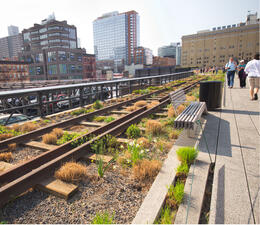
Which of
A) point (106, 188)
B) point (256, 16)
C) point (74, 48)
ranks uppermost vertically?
point (256, 16)

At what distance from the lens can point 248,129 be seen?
5199mm

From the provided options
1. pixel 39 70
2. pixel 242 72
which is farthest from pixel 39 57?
pixel 242 72

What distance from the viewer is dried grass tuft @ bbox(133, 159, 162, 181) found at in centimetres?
307

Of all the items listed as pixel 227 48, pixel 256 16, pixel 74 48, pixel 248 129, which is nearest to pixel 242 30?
pixel 227 48

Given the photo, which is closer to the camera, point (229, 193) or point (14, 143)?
point (229, 193)

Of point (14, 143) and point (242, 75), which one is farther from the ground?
point (242, 75)

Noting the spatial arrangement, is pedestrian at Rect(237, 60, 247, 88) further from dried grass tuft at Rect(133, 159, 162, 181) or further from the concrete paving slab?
dried grass tuft at Rect(133, 159, 162, 181)

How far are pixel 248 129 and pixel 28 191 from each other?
A: 5185mm

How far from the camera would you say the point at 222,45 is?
132500 mm

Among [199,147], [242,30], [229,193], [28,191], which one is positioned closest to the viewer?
[229,193]

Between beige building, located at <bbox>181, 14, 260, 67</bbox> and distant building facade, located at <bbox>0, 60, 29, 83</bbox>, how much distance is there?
105056 mm

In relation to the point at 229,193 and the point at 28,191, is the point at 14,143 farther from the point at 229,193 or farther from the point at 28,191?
the point at 229,193

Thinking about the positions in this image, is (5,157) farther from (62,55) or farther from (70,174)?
(62,55)

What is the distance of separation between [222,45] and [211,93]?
145 metres
